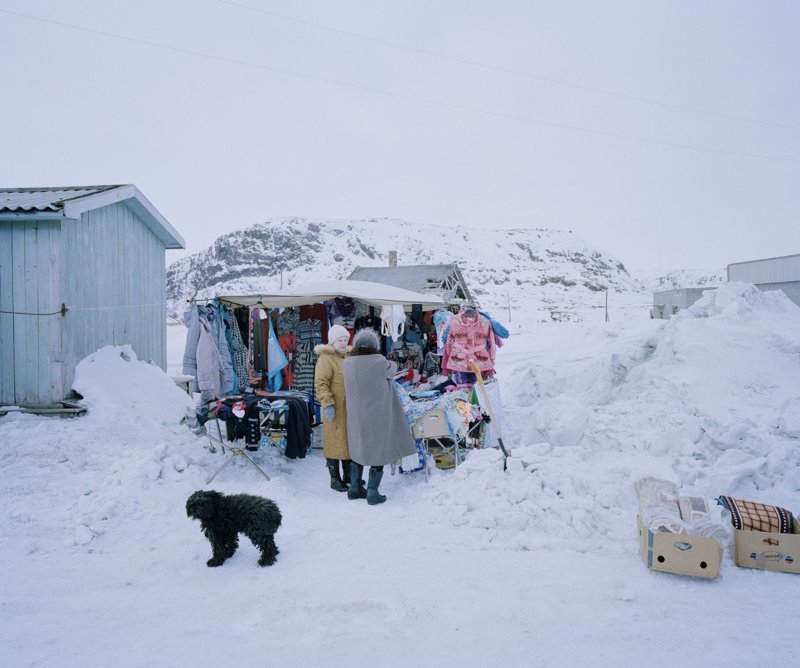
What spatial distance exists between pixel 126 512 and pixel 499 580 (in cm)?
345

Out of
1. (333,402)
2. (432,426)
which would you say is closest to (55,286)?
(333,402)

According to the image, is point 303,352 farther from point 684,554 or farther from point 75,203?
point 684,554

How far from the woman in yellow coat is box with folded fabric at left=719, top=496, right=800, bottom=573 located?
3.53 metres

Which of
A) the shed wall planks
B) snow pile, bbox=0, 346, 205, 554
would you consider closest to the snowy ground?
snow pile, bbox=0, 346, 205, 554

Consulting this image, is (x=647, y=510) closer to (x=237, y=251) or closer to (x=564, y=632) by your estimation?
(x=564, y=632)

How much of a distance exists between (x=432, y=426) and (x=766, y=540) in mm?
3233

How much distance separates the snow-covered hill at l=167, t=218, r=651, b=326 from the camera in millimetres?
54656

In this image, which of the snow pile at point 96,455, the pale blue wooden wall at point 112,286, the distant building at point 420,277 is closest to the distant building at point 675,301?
the distant building at point 420,277

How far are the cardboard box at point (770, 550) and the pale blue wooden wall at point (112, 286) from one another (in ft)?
25.0

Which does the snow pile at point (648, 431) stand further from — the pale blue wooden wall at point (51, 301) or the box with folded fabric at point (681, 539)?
the pale blue wooden wall at point (51, 301)

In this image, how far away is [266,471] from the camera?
5766 mm

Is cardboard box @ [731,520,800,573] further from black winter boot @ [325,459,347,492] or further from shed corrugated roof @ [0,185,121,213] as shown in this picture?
shed corrugated roof @ [0,185,121,213]

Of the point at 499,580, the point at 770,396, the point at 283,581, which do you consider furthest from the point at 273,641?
the point at 770,396

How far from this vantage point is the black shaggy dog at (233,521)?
374 centimetres
